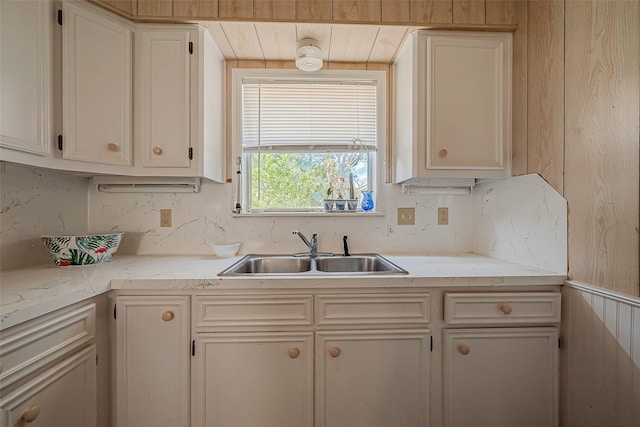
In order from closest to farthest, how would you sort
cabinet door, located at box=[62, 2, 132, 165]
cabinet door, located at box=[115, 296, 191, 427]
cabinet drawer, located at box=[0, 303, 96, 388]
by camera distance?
cabinet drawer, located at box=[0, 303, 96, 388] → cabinet door, located at box=[115, 296, 191, 427] → cabinet door, located at box=[62, 2, 132, 165]

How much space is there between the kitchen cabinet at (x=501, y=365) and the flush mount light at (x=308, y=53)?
1453 millimetres

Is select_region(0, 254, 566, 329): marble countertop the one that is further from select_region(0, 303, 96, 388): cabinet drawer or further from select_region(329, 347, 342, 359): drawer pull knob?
select_region(329, 347, 342, 359): drawer pull knob

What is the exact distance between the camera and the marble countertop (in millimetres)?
990

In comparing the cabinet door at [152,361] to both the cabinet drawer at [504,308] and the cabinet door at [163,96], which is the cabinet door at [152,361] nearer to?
the cabinet door at [163,96]

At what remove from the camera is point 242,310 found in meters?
1.15

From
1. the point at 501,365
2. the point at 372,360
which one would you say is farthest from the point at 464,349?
the point at 372,360

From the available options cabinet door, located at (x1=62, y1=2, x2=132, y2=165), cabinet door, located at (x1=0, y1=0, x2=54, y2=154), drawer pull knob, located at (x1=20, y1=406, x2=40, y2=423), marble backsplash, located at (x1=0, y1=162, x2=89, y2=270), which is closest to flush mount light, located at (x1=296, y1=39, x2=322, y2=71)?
cabinet door, located at (x1=62, y1=2, x2=132, y2=165)

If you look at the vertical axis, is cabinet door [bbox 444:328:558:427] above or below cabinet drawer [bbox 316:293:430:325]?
below

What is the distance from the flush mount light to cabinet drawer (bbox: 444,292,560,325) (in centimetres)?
142

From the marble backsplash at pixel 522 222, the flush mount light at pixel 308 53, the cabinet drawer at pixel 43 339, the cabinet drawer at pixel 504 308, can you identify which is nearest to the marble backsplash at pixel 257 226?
the marble backsplash at pixel 522 222

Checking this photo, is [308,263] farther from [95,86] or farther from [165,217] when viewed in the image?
[95,86]

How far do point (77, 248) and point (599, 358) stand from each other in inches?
92.3

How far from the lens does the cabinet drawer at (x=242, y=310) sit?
45.1 inches

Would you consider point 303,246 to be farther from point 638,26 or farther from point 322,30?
point 638,26
